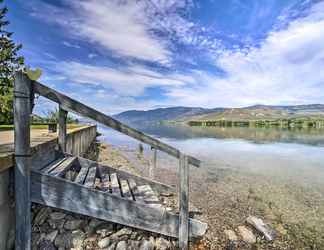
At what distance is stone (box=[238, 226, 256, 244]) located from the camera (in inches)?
180

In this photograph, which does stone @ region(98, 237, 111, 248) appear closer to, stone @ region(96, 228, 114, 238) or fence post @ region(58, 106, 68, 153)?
stone @ region(96, 228, 114, 238)

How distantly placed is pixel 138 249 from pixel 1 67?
19.6 m

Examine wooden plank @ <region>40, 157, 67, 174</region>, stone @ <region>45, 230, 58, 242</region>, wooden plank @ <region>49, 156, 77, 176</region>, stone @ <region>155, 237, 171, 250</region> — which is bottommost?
stone @ <region>155, 237, 171, 250</region>

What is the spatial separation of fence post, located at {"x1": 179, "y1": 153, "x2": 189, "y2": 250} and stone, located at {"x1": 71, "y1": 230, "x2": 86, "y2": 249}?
1751mm

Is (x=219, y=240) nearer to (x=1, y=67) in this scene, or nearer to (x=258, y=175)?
(x=258, y=175)

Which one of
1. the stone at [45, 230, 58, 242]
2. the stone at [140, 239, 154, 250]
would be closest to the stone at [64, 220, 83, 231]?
the stone at [45, 230, 58, 242]

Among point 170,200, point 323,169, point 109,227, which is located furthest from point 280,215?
point 323,169

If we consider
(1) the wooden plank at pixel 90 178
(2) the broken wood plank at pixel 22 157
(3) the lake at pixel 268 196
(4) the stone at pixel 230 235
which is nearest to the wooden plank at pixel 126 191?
(1) the wooden plank at pixel 90 178

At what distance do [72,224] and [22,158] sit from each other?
1.61 meters

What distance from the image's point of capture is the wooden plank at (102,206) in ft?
10.6

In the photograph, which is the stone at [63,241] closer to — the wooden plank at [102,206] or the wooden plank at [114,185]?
the wooden plank at [102,206]

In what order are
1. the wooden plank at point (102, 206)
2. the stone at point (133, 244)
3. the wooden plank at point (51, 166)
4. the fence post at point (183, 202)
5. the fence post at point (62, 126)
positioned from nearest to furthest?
the wooden plank at point (102, 206), the stone at point (133, 244), the fence post at point (183, 202), the wooden plank at point (51, 166), the fence post at point (62, 126)

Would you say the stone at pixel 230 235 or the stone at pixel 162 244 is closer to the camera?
the stone at pixel 162 244

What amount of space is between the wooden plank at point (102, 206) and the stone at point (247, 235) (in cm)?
110
